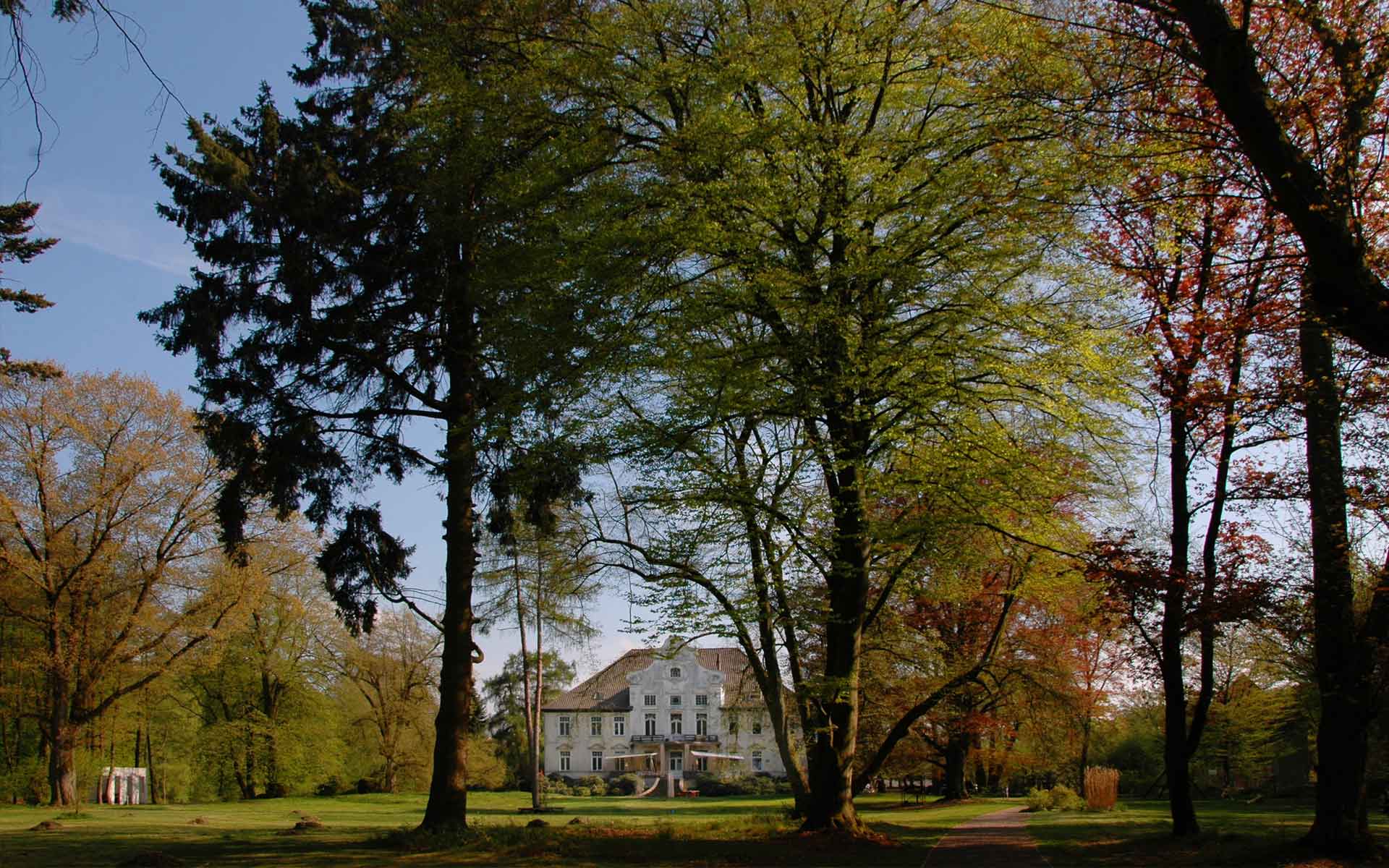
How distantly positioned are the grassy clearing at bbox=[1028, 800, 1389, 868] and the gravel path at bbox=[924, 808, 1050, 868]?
337mm

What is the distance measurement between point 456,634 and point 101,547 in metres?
19.6

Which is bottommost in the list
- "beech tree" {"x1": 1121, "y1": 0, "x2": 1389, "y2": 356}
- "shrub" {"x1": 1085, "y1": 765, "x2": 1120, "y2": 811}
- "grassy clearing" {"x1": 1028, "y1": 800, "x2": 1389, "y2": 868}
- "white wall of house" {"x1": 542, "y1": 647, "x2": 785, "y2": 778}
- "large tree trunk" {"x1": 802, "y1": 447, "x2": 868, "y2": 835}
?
"white wall of house" {"x1": 542, "y1": 647, "x2": 785, "y2": 778}

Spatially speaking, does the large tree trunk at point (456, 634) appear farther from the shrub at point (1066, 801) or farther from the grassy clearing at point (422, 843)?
the shrub at point (1066, 801)

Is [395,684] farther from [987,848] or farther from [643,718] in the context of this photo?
[987,848]

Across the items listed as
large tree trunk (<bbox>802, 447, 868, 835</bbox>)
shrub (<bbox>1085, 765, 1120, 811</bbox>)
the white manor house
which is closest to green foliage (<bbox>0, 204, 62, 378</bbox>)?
large tree trunk (<bbox>802, 447, 868, 835</bbox>)

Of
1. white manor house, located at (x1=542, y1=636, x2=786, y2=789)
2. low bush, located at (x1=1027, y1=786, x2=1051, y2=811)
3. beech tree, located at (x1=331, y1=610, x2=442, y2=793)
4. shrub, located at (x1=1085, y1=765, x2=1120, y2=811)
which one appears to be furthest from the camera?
white manor house, located at (x1=542, y1=636, x2=786, y2=789)

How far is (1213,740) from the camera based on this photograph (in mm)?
37156

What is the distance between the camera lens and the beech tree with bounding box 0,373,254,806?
28703 mm

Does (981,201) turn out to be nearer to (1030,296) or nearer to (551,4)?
(1030,296)

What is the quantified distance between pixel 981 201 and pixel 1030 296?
299cm

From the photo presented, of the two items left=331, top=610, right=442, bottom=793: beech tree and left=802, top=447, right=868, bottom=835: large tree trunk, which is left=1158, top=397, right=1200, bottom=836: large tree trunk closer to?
left=802, top=447, right=868, bottom=835: large tree trunk

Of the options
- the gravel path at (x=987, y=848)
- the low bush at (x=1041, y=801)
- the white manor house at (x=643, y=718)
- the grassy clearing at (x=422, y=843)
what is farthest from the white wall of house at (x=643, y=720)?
the gravel path at (x=987, y=848)

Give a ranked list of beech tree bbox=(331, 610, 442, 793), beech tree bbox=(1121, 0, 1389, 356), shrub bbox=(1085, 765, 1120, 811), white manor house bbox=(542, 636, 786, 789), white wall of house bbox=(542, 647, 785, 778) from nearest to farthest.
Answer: beech tree bbox=(1121, 0, 1389, 356) < shrub bbox=(1085, 765, 1120, 811) < beech tree bbox=(331, 610, 442, 793) < white manor house bbox=(542, 636, 786, 789) < white wall of house bbox=(542, 647, 785, 778)

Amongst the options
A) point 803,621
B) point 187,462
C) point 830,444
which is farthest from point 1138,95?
point 187,462
